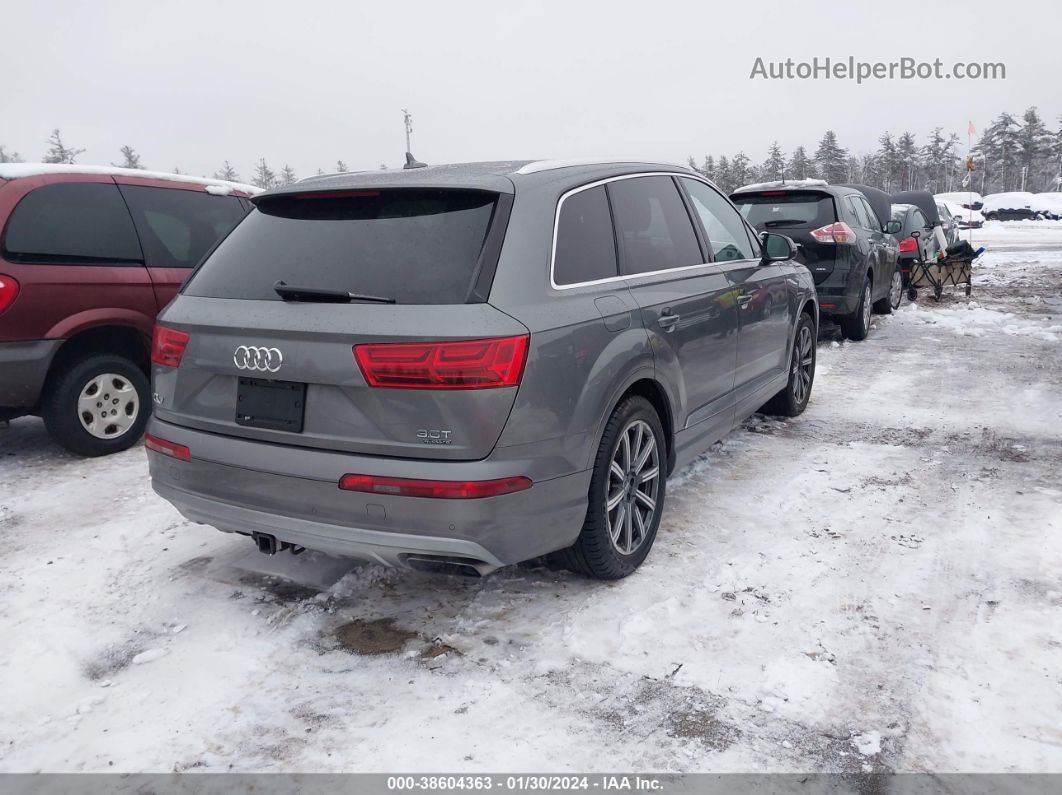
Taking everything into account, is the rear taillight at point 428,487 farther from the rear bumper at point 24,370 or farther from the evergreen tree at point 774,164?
the evergreen tree at point 774,164

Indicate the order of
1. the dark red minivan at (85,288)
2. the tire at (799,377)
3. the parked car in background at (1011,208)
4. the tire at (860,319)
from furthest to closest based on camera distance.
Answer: the parked car in background at (1011,208)
the tire at (860,319)
the tire at (799,377)
the dark red minivan at (85,288)

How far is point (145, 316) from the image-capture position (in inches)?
226

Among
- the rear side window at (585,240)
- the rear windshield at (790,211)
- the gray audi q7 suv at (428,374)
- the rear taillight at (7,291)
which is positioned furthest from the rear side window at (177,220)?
the rear windshield at (790,211)

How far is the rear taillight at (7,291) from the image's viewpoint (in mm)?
4953

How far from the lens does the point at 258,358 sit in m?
3.01

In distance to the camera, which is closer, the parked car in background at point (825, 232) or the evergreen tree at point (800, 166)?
the parked car in background at point (825, 232)

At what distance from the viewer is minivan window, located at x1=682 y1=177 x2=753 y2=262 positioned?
15.7 ft

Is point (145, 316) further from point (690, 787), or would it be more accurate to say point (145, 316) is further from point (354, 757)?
point (690, 787)

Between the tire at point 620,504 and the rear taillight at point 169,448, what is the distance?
162 centimetres

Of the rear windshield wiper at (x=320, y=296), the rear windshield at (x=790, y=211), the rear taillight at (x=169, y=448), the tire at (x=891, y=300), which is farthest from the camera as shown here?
the tire at (x=891, y=300)

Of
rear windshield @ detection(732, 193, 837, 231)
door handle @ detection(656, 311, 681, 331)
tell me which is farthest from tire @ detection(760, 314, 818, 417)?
rear windshield @ detection(732, 193, 837, 231)

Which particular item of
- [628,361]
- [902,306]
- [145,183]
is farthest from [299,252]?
[902,306]

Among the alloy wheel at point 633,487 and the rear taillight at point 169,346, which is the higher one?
the rear taillight at point 169,346

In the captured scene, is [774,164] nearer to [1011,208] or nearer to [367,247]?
[1011,208]
